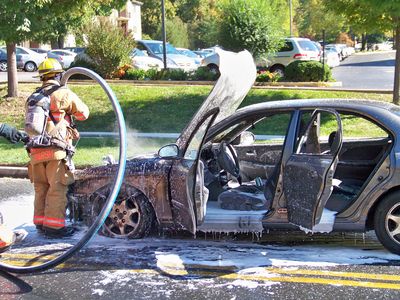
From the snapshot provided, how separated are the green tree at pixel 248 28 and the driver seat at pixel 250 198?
14514mm

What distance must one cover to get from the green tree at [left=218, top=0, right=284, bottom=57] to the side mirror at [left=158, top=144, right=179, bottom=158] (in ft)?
48.0

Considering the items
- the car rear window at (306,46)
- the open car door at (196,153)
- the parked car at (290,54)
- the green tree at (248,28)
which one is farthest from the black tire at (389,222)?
the car rear window at (306,46)

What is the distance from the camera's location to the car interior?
542 cm

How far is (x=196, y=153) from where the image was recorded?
5258mm

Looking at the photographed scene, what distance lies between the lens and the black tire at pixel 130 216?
5555 mm

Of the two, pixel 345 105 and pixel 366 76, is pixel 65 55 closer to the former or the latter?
pixel 366 76

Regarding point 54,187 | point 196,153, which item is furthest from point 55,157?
point 196,153

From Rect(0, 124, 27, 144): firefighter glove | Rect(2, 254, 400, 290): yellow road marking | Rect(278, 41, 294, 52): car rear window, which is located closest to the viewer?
Rect(2, 254, 400, 290): yellow road marking

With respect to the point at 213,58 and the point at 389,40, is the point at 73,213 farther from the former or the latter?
the point at 389,40

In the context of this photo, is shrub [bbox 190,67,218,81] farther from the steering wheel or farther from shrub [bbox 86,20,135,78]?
the steering wheel

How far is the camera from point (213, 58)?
22031mm

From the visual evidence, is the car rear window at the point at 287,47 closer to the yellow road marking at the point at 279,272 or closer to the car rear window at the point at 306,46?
the car rear window at the point at 306,46

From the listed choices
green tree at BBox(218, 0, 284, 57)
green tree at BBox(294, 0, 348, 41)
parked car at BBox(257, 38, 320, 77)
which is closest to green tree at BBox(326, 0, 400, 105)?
green tree at BBox(218, 0, 284, 57)

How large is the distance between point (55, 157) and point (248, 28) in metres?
14.9
